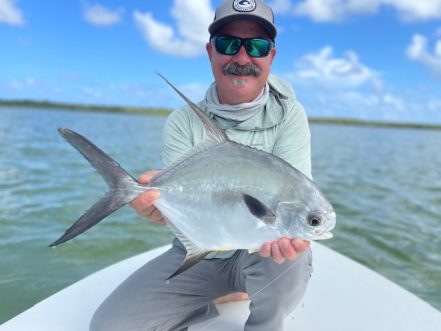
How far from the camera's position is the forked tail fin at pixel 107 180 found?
1.85 meters

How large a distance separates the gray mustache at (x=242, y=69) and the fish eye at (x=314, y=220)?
1.03m

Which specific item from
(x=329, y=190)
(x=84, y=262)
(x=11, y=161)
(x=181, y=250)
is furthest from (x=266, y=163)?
(x=11, y=161)

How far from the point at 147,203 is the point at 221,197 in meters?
0.38

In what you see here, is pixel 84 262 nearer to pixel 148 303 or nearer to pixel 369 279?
pixel 148 303

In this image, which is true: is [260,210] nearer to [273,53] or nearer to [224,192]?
[224,192]

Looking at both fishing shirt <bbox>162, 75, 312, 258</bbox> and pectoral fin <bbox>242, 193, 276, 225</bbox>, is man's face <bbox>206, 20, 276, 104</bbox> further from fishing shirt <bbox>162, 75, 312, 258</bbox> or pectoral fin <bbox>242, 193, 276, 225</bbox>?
pectoral fin <bbox>242, 193, 276, 225</bbox>

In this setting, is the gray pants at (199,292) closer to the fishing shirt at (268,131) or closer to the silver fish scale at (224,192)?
the fishing shirt at (268,131)

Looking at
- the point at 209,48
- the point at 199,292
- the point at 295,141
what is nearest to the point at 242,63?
the point at 209,48

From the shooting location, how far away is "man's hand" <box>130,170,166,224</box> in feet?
6.66

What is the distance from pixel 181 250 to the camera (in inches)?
106

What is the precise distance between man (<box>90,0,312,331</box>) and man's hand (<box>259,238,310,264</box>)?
1.10 ft

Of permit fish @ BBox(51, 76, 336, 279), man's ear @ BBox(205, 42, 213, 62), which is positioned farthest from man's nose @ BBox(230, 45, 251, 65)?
permit fish @ BBox(51, 76, 336, 279)

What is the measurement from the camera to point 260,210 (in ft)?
5.82

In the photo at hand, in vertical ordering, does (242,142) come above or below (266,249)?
above
